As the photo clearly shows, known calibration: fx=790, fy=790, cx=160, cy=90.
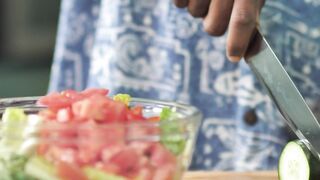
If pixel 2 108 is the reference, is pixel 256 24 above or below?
above

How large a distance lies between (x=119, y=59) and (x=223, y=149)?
25 centimetres

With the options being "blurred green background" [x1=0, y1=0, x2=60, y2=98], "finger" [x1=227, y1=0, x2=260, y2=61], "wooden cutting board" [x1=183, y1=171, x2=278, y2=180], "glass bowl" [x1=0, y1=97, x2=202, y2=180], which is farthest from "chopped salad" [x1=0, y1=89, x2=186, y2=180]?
"blurred green background" [x1=0, y1=0, x2=60, y2=98]

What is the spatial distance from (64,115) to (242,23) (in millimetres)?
300

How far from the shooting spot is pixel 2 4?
117 inches

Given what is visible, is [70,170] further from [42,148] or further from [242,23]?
[242,23]

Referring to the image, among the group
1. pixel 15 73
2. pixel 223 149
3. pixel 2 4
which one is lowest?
pixel 15 73

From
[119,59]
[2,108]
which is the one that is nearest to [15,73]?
[119,59]

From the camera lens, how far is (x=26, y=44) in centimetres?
304

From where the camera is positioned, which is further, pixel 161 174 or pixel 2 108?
pixel 2 108

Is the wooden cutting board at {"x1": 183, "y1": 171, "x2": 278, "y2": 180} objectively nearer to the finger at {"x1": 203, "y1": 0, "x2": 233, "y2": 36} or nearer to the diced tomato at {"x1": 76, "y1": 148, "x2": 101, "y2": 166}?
the finger at {"x1": 203, "y1": 0, "x2": 233, "y2": 36}

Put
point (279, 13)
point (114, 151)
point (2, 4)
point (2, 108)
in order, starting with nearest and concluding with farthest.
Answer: point (114, 151), point (2, 108), point (279, 13), point (2, 4)

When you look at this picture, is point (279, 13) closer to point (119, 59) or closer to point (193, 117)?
point (119, 59)

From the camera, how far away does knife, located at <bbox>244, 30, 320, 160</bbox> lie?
0.98 metres

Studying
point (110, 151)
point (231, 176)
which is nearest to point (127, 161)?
point (110, 151)
